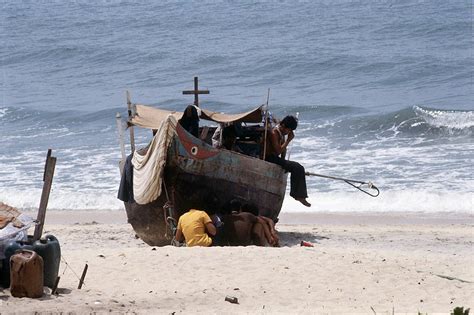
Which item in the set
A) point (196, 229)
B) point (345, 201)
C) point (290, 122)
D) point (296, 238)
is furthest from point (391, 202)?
point (196, 229)

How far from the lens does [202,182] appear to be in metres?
13.8

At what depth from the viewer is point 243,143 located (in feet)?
50.0

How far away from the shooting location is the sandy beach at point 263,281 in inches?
385

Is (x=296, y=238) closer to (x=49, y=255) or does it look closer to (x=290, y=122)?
(x=290, y=122)

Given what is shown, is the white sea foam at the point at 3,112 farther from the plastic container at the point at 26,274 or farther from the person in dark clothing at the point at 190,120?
the plastic container at the point at 26,274

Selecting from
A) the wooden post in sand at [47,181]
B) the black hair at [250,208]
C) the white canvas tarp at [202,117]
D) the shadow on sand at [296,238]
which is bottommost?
the shadow on sand at [296,238]

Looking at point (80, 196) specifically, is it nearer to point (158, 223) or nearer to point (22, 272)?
point (158, 223)

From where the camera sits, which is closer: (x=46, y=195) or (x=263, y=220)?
(x=46, y=195)

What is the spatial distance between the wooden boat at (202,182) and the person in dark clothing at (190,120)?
9.8 inches

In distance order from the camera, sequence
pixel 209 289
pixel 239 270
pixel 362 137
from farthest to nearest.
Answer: pixel 362 137, pixel 239 270, pixel 209 289

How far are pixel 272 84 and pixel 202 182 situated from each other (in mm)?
20444

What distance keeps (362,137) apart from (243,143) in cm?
1112

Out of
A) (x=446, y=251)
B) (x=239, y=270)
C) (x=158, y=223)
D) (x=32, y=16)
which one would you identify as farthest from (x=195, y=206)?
(x=32, y=16)

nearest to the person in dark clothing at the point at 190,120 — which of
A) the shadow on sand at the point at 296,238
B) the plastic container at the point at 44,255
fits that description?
the shadow on sand at the point at 296,238
